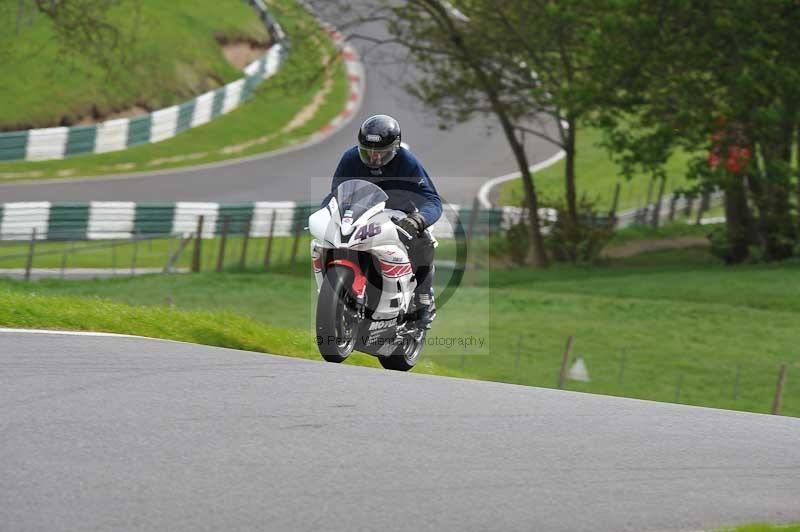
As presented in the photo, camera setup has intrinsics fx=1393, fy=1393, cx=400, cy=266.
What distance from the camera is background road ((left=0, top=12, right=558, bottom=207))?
36.7m

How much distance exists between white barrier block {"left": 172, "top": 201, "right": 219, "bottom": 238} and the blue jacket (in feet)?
73.9

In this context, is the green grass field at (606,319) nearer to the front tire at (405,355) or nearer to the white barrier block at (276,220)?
the white barrier block at (276,220)

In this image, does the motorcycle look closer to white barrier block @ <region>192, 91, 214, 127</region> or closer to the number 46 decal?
the number 46 decal

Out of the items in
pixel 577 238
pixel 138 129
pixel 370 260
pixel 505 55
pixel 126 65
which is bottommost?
pixel 577 238

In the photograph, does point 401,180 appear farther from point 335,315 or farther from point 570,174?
point 570,174

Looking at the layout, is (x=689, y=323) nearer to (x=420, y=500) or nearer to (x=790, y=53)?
(x=790, y=53)

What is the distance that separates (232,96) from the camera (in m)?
47.5

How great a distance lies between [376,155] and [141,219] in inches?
888

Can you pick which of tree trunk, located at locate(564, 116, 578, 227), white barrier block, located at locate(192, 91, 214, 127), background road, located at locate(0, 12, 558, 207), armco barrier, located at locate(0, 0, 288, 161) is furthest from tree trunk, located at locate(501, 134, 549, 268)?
white barrier block, located at locate(192, 91, 214, 127)

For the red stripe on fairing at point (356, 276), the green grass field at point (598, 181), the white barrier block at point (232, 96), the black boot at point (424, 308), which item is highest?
the white barrier block at point (232, 96)

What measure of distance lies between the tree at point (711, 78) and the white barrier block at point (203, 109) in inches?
736

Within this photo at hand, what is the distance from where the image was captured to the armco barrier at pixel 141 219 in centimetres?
3001

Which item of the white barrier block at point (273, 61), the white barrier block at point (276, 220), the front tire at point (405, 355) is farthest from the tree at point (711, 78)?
the white barrier block at point (273, 61)

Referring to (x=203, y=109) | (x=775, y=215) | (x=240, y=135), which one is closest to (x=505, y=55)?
(x=775, y=215)
